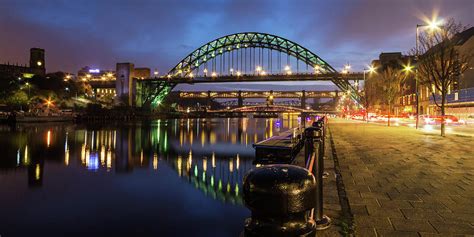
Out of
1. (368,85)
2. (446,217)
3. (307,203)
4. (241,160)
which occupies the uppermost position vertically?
(368,85)

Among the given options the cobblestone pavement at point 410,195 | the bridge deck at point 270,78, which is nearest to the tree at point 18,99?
the bridge deck at point 270,78

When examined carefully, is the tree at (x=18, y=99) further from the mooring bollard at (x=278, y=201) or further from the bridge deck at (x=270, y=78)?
the mooring bollard at (x=278, y=201)

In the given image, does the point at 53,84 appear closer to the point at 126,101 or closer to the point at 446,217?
the point at 126,101

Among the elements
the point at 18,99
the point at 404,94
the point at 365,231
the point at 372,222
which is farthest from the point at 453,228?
the point at 18,99

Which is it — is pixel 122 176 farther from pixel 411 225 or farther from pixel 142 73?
pixel 142 73

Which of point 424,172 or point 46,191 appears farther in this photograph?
point 46,191

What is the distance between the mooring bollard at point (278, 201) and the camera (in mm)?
2162

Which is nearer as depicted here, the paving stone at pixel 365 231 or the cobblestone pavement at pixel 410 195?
the paving stone at pixel 365 231

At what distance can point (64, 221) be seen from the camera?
9.01m

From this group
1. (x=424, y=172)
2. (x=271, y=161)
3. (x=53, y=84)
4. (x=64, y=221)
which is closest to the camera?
(x=424, y=172)

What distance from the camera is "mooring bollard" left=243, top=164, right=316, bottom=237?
216 cm

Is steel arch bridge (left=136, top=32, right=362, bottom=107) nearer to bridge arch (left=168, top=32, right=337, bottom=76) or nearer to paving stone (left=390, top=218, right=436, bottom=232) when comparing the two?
bridge arch (left=168, top=32, right=337, bottom=76)

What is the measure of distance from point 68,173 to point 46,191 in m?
3.54

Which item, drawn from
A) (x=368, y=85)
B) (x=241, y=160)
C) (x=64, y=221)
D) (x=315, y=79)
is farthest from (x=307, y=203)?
(x=315, y=79)
